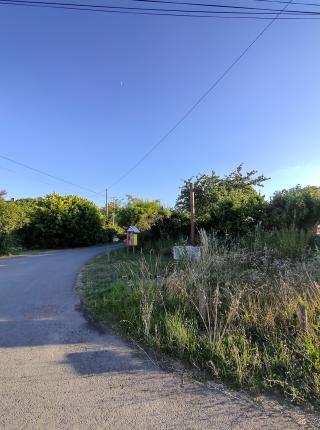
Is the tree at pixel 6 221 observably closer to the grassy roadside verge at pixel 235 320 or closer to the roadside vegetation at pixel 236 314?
the roadside vegetation at pixel 236 314

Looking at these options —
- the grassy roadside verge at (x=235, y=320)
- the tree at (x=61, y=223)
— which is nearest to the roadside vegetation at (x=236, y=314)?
the grassy roadside verge at (x=235, y=320)

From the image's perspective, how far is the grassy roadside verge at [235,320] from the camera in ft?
11.5

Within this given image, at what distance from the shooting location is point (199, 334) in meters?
4.46

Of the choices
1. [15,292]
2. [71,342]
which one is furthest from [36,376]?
[15,292]

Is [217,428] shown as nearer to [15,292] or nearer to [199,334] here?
Answer: [199,334]

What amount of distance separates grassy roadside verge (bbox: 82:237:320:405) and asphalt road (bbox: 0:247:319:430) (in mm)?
336

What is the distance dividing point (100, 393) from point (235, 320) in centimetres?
210

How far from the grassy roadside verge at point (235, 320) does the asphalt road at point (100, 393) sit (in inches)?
13.2

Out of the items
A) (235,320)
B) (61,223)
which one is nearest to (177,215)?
(235,320)

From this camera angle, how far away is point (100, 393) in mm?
3281

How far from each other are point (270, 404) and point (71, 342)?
274cm

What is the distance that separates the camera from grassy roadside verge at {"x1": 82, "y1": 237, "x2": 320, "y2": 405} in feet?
11.5

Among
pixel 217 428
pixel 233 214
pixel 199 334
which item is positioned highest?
pixel 233 214

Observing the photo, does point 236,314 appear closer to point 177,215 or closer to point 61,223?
point 177,215
